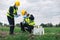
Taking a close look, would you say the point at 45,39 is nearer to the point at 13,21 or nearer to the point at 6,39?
the point at 6,39

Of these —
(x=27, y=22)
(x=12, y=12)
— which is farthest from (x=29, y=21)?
(x=12, y=12)

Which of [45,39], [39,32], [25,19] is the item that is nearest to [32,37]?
[45,39]

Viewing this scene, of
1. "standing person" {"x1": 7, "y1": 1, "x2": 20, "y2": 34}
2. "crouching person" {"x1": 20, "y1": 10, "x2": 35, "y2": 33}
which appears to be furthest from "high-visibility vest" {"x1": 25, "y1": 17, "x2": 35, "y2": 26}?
"standing person" {"x1": 7, "y1": 1, "x2": 20, "y2": 34}

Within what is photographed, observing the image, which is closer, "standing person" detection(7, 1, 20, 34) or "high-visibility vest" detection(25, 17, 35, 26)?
"standing person" detection(7, 1, 20, 34)

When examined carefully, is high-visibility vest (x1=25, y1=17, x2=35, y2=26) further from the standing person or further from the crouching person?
the standing person

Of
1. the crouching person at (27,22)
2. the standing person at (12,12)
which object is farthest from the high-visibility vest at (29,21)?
the standing person at (12,12)

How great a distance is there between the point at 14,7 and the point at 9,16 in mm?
613

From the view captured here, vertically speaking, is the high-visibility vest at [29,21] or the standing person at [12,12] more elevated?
the standing person at [12,12]

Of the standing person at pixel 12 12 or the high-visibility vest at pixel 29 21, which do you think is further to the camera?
the high-visibility vest at pixel 29 21

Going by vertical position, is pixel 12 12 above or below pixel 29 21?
above

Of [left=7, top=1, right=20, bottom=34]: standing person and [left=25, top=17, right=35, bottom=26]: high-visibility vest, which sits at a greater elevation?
[left=7, top=1, right=20, bottom=34]: standing person

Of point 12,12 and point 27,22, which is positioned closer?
point 12,12

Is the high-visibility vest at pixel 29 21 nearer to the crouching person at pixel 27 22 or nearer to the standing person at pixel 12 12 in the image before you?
the crouching person at pixel 27 22

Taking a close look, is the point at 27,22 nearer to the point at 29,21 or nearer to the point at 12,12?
the point at 29,21
